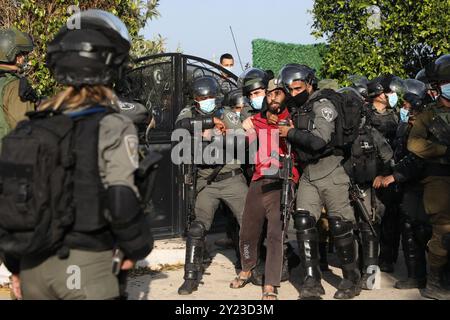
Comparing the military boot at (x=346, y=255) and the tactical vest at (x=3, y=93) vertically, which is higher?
the tactical vest at (x=3, y=93)

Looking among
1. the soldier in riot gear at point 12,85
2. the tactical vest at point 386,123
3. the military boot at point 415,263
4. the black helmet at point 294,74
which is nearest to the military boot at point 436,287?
the military boot at point 415,263

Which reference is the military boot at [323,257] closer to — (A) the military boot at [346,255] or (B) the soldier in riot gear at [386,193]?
(B) the soldier in riot gear at [386,193]

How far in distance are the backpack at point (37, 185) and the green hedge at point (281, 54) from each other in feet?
37.9

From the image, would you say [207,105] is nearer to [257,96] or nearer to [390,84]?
[257,96]

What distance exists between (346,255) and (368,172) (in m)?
0.90

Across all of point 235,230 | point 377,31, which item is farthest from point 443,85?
point 377,31

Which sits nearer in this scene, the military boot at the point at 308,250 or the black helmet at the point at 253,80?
the military boot at the point at 308,250

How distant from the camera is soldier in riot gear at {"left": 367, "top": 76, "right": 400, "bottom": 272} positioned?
25.1 ft

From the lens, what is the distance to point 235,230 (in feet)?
26.3

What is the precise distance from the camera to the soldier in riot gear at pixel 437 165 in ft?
20.8

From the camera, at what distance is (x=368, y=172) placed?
7.02 meters

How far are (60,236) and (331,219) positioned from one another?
3682mm
